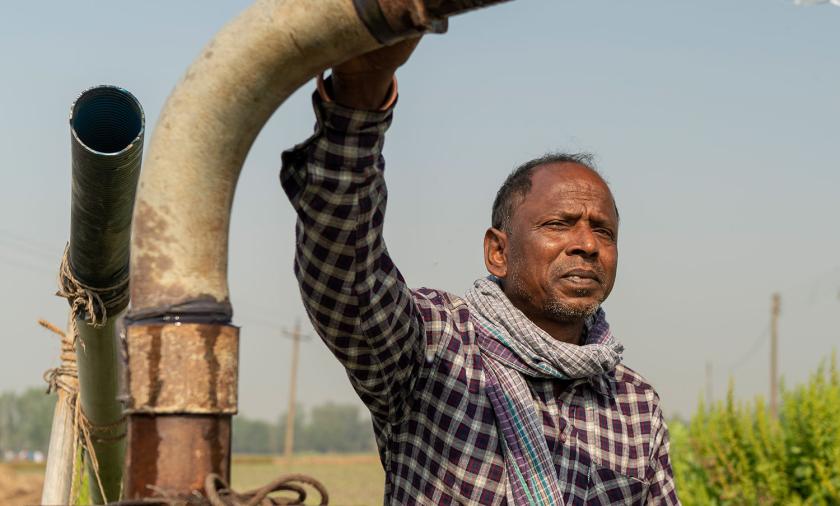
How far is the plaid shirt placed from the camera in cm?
186

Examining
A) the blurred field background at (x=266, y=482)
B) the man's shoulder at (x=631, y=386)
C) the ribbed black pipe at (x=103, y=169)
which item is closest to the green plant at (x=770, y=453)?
the blurred field background at (x=266, y=482)

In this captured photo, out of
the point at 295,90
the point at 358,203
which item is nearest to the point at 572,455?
the point at 358,203

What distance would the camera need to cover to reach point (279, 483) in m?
1.42

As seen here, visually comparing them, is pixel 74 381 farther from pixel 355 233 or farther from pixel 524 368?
pixel 355 233

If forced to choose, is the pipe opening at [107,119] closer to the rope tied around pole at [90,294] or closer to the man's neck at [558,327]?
the rope tied around pole at [90,294]

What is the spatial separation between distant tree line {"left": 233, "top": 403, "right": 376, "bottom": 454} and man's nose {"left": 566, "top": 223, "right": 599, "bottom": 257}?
131 m

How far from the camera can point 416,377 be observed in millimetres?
2584

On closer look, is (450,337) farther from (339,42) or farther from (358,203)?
(339,42)

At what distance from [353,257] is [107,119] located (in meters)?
0.94

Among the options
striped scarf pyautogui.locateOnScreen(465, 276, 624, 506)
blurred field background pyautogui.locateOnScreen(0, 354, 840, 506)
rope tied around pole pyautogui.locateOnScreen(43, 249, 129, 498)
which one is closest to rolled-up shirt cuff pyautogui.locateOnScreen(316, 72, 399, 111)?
striped scarf pyautogui.locateOnScreen(465, 276, 624, 506)

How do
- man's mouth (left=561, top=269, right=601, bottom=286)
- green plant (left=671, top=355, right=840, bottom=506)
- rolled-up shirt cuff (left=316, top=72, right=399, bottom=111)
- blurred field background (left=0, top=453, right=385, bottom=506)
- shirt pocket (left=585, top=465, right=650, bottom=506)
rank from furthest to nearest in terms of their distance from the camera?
blurred field background (left=0, top=453, right=385, bottom=506), green plant (left=671, top=355, right=840, bottom=506), man's mouth (left=561, top=269, right=601, bottom=286), shirt pocket (left=585, top=465, right=650, bottom=506), rolled-up shirt cuff (left=316, top=72, right=399, bottom=111)

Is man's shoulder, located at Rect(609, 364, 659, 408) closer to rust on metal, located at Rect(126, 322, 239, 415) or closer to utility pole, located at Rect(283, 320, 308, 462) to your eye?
rust on metal, located at Rect(126, 322, 239, 415)

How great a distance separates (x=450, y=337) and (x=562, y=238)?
0.53m

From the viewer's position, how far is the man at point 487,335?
1.86m
